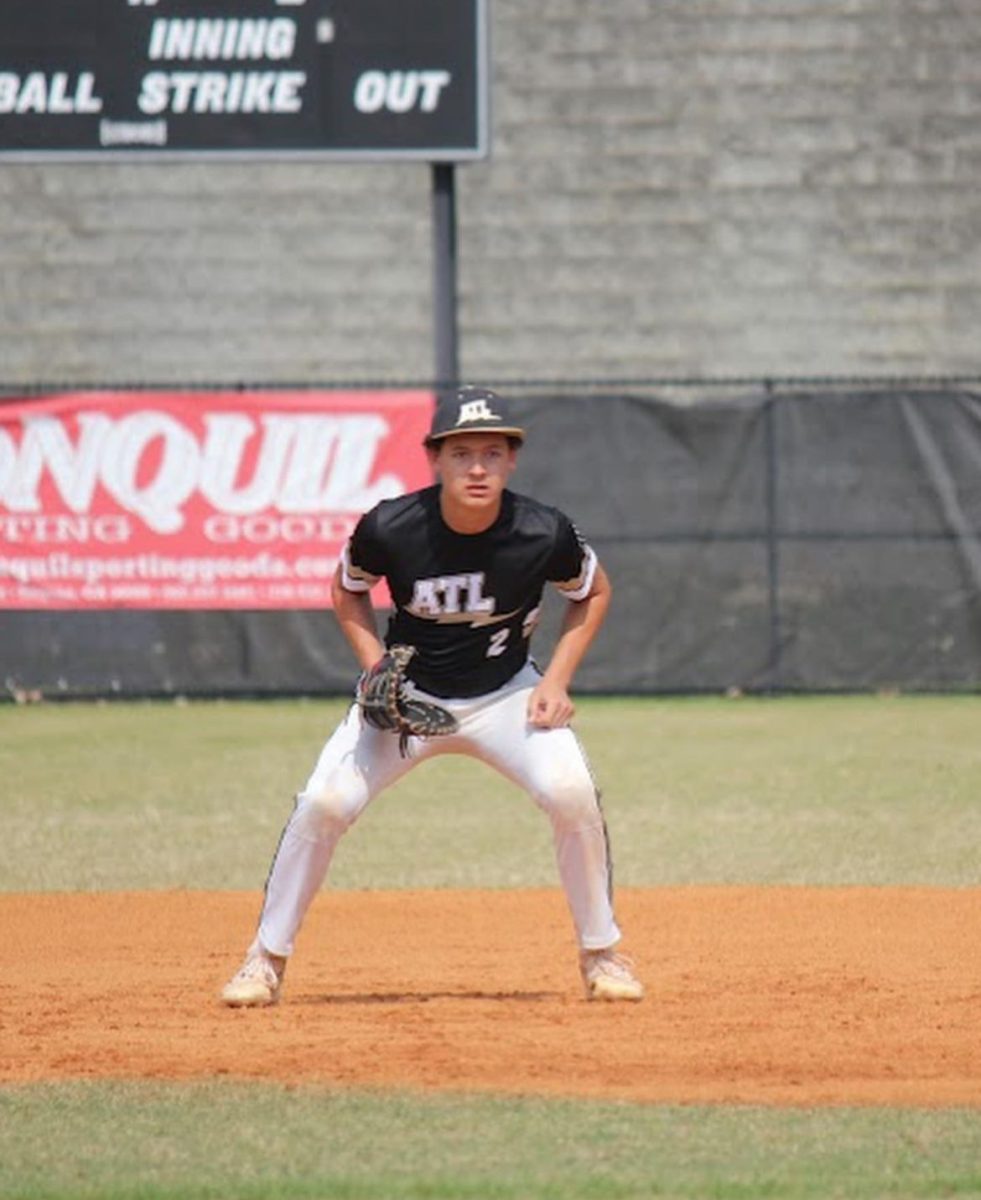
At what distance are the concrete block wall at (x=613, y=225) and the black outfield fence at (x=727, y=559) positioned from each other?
4.29 m

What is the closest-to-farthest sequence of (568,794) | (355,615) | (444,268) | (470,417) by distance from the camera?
(470,417)
(568,794)
(355,615)
(444,268)

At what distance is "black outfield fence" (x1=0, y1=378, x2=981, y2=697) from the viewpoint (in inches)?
711

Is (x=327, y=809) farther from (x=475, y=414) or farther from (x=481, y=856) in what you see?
(x=481, y=856)

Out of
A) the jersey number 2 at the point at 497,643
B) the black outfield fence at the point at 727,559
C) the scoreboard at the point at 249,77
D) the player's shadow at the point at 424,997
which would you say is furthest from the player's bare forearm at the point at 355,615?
the black outfield fence at the point at 727,559

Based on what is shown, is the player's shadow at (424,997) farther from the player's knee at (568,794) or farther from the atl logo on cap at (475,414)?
the atl logo on cap at (475,414)

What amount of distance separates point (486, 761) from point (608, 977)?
712 millimetres

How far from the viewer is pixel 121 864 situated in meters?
11.0

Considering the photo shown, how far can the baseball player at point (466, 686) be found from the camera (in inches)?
279

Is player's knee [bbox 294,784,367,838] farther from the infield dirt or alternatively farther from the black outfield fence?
the black outfield fence

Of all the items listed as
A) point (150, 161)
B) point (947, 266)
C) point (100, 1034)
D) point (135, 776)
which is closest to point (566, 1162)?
point (100, 1034)

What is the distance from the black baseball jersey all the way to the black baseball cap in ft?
0.84

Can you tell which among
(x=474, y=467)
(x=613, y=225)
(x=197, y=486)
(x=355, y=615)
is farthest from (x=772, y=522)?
(x=474, y=467)

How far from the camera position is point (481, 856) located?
11.3 meters

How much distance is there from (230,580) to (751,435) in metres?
3.85
